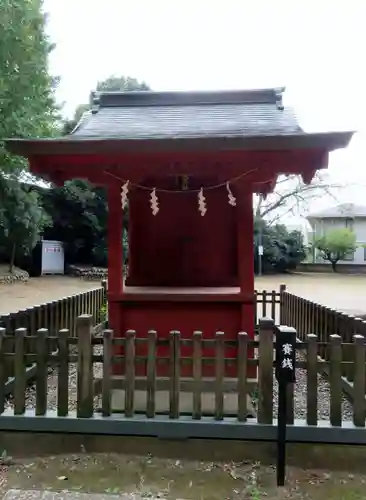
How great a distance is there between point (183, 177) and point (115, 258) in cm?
139

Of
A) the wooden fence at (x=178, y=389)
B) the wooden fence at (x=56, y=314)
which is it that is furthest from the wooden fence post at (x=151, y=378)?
the wooden fence at (x=56, y=314)

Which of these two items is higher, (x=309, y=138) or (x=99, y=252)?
(x=309, y=138)

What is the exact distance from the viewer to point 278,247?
33312 millimetres

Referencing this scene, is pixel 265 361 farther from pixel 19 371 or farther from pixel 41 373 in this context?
pixel 19 371

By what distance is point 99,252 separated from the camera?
2727 centimetres

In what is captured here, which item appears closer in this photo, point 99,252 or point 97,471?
point 97,471

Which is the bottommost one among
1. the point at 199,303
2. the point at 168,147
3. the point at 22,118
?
the point at 199,303

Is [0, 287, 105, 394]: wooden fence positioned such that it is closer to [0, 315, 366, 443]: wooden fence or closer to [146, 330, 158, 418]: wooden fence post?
[0, 315, 366, 443]: wooden fence

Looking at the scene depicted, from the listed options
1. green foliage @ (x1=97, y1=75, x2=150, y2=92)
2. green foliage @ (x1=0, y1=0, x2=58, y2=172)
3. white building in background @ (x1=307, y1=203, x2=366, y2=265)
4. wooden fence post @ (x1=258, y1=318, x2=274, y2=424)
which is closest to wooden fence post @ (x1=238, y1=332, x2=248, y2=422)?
wooden fence post @ (x1=258, y1=318, x2=274, y2=424)

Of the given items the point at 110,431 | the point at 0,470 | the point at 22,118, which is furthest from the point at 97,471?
the point at 22,118

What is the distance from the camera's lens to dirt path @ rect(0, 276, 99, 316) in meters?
14.2

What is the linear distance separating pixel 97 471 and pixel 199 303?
2.11m

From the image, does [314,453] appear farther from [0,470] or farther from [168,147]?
[168,147]

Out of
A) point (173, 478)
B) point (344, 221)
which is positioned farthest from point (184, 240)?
point (344, 221)
